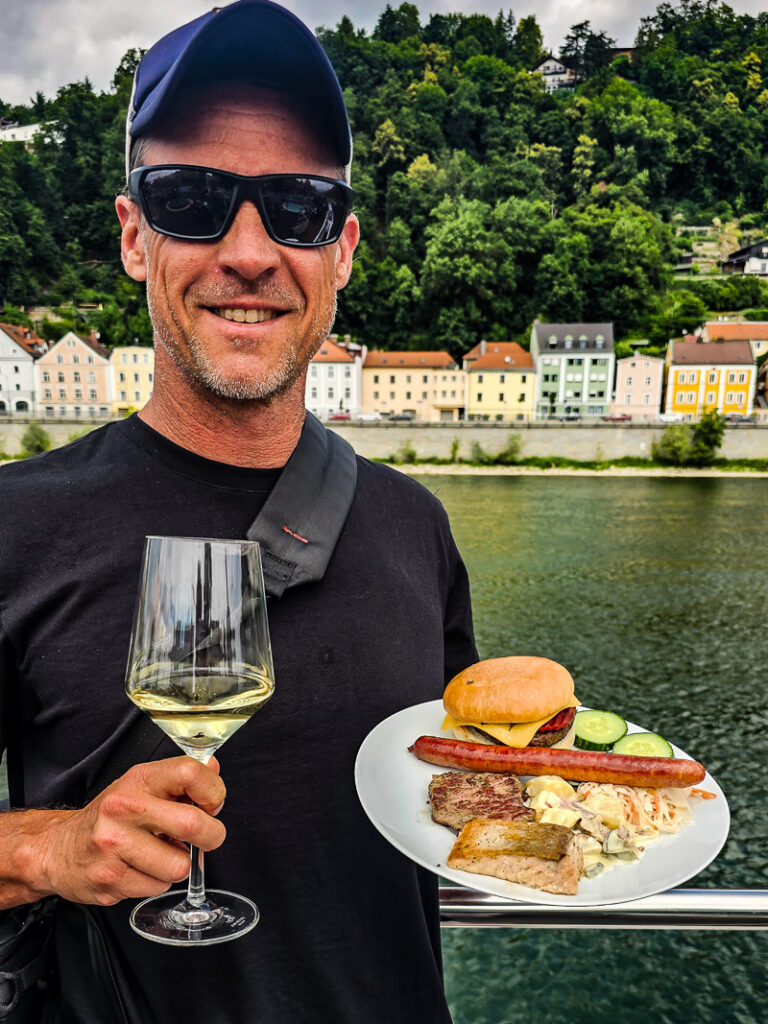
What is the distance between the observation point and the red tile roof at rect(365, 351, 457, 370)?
6162 centimetres

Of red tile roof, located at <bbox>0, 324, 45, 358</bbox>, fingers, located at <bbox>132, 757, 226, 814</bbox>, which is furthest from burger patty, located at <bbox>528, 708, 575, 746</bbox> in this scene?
red tile roof, located at <bbox>0, 324, 45, 358</bbox>

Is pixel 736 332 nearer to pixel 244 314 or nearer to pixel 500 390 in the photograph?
pixel 500 390

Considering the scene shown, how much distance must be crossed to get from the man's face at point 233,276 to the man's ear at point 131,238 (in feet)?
0.27

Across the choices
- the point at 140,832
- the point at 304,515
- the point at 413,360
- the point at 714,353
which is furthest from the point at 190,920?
the point at 714,353

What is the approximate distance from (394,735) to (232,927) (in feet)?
1.48

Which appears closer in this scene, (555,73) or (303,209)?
(303,209)

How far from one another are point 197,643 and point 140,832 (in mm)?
235

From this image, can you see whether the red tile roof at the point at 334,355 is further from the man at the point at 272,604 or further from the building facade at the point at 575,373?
the man at the point at 272,604

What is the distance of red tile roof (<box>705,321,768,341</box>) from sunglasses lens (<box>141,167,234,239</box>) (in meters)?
65.4

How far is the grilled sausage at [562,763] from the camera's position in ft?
5.04

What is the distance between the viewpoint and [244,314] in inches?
61.3

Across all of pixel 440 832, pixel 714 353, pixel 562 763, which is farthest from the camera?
pixel 714 353

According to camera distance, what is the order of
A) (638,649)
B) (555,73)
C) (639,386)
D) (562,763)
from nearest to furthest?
(562,763)
(638,649)
(639,386)
(555,73)

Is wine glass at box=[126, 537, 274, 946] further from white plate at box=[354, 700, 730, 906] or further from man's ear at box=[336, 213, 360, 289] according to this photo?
man's ear at box=[336, 213, 360, 289]
